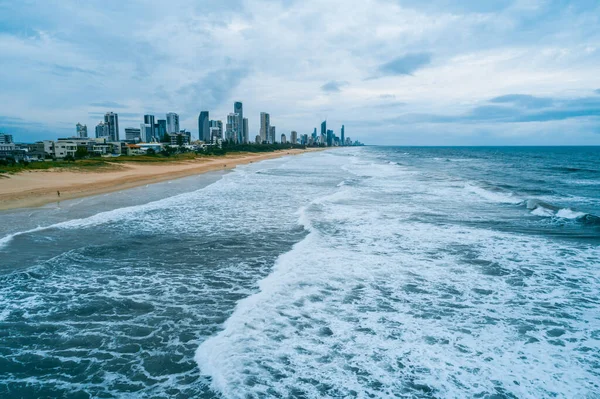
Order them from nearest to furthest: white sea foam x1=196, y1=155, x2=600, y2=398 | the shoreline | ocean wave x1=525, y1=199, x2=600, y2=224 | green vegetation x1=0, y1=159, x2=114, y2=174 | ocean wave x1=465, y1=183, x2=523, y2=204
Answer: white sea foam x1=196, y1=155, x2=600, y2=398
ocean wave x1=525, y1=199, x2=600, y2=224
the shoreline
ocean wave x1=465, y1=183, x2=523, y2=204
green vegetation x1=0, y1=159, x2=114, y2=174

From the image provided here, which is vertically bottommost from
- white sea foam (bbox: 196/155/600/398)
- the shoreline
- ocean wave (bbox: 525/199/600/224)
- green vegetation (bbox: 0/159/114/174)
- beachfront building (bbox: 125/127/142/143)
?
white sea foam (bbox: 196/155/600/398)

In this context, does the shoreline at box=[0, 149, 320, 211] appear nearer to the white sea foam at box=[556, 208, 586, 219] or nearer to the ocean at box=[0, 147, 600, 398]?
the ocean at box=[0, 147, 600, 398]

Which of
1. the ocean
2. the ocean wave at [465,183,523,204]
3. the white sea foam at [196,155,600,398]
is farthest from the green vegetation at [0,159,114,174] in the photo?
the ocean wave at [465,183,523,204]

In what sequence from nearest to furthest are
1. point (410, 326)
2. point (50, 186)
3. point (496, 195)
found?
1. point (410, 326)
2. point (496, 195)
3. point (50, 186)

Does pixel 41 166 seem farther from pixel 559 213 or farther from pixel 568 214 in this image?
pixel 568 214

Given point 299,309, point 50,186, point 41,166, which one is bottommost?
point 299,309

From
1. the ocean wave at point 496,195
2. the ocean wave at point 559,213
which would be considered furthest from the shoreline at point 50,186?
the ocean wave at point 496,195

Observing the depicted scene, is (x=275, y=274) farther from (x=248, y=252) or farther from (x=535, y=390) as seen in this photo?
(x=535, y=390)

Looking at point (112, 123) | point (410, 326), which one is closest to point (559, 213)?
point (410, 326)

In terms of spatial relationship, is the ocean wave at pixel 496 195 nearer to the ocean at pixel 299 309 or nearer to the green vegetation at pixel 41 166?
the ocean at pixel 299 309
